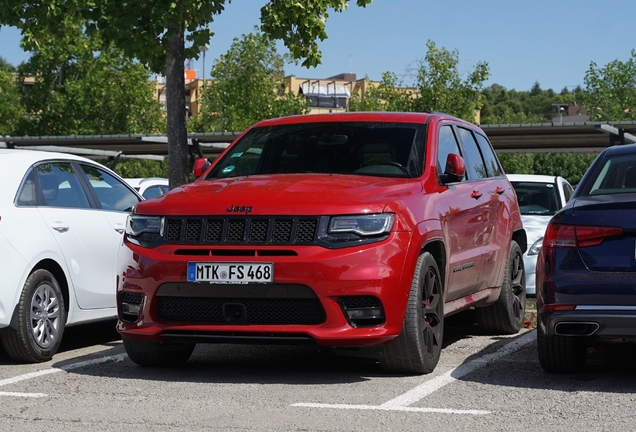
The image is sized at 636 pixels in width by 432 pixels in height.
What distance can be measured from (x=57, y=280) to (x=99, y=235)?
2.29 feet

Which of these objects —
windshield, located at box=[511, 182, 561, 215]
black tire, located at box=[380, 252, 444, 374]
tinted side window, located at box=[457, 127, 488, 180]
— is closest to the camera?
black tire, located at box=[380, 252, 444, 374]

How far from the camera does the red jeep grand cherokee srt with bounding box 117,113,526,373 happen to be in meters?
6.77

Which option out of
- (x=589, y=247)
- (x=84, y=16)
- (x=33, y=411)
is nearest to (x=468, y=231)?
(x=589, y=247)

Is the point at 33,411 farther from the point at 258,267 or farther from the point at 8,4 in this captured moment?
the point at 8,4

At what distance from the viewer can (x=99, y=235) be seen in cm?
922

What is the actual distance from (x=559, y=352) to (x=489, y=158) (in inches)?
128

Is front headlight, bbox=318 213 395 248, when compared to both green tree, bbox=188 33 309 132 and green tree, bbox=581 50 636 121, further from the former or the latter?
green tree, bbox=581 50 636 121

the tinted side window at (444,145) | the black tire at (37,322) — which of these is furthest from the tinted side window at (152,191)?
the tinted side window at (444,145)

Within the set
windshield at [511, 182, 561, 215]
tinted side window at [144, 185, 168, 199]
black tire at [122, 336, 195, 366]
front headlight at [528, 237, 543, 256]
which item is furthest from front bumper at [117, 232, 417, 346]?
tinted side window at [144, 185, 168, 199]

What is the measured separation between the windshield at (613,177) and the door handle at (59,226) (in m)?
3.85

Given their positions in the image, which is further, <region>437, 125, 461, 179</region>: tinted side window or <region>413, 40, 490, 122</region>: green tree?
<region>413, 40, 490, 122</region>: green tree

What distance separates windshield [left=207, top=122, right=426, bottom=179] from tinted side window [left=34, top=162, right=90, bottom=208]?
4.34ft

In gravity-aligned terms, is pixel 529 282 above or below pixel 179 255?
below

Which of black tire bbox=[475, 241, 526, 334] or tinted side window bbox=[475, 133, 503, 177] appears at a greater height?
tinted side window bbox=[475, 133, 503, 177]
